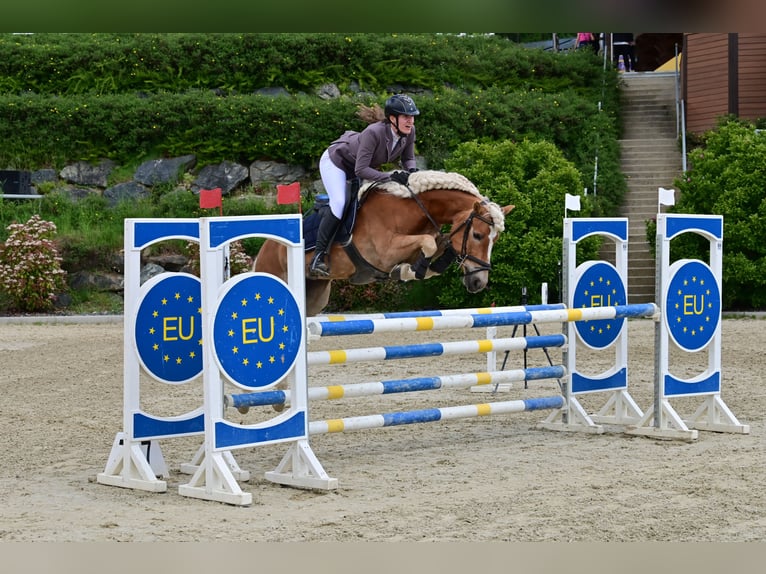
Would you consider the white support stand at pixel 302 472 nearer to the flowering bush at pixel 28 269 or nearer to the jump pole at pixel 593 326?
the jump pole at pixel 593 326

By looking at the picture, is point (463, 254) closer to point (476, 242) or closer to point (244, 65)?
point (476, 242)

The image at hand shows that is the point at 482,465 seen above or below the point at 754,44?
below

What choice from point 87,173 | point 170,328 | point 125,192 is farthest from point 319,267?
point 87,173

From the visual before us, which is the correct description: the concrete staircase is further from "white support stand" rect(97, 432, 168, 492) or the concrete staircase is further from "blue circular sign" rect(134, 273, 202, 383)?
"white support stand" rect(97, 432, 168, 492)

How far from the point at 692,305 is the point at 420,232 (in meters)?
2.03

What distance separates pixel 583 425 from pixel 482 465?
1398mm

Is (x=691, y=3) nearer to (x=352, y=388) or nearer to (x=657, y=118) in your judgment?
(x=352, y=388)

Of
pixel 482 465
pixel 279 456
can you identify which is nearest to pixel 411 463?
pixel 482 465

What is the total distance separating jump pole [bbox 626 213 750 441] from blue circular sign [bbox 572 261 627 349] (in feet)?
1.33

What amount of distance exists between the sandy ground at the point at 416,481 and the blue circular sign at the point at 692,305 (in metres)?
0.66

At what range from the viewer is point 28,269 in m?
14.4

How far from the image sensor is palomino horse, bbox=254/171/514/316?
197 inches

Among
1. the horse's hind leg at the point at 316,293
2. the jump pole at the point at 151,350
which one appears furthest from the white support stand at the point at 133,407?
the horse's hind leg at the point at 316,293

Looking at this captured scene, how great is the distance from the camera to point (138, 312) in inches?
185
